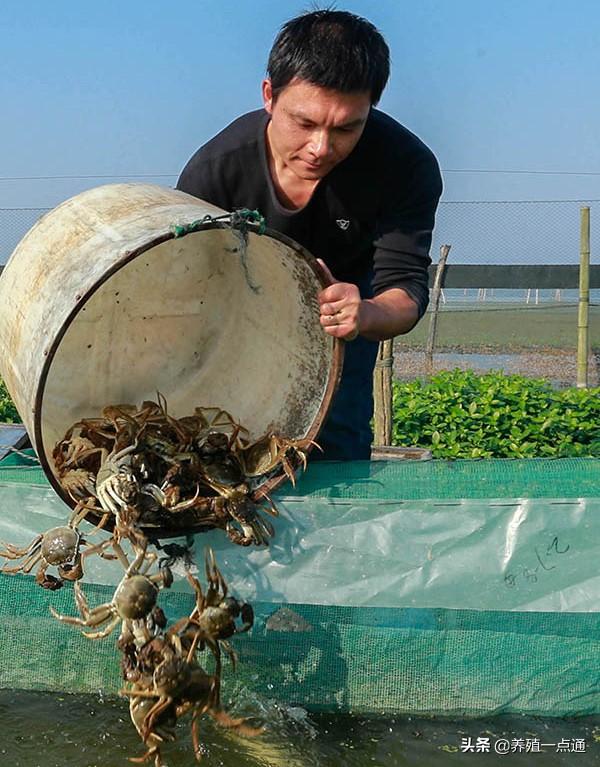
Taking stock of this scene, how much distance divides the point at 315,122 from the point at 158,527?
1.14m

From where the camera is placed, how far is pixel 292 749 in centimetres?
291

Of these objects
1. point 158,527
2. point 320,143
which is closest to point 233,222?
point 320,143

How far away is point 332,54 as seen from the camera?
280cm

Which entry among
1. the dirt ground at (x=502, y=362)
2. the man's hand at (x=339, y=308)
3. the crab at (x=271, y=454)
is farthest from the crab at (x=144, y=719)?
the dirt ground at (x=502, y=362)

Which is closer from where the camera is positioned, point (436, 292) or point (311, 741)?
point (311, 741)

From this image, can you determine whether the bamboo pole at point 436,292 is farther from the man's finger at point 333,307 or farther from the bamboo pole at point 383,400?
the man's finger at point 333,307

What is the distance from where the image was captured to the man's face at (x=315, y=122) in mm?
2803

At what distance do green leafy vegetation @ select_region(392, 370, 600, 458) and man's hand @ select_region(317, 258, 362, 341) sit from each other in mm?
3988

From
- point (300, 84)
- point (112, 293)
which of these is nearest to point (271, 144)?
point (300, 84)

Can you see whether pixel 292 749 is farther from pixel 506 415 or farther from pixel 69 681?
pixel 506 415

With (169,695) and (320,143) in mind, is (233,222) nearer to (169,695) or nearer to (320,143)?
(320,143)

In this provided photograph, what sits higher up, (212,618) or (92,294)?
(92,294)

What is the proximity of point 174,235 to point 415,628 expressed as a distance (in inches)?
51.2

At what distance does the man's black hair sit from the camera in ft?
9.16
